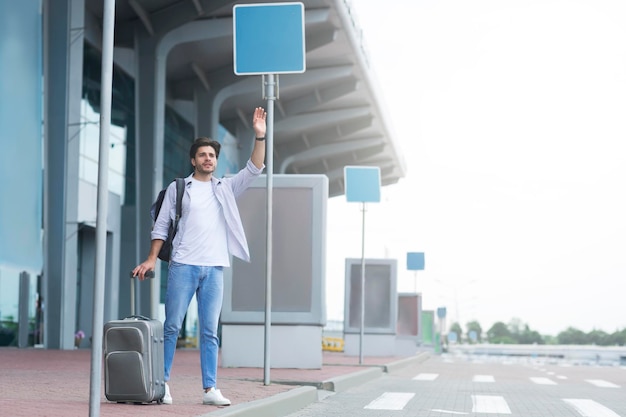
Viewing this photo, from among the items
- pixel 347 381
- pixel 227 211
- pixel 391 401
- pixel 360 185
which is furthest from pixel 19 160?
pixel 227 211

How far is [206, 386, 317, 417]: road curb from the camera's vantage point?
24.1ft

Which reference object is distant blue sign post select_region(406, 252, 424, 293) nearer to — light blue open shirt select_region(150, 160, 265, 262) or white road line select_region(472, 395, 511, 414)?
white road line select_region(472, 395, 511, 414)

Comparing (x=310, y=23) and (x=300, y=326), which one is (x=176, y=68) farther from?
(x=300, y=326)

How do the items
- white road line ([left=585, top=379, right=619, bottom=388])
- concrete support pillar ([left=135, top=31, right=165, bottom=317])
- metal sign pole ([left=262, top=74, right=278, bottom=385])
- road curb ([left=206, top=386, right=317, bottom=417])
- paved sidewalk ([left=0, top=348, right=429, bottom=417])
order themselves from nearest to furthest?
paved sidewalk ([left=0, top=348, right=429, bottom=417]), road curb ([left=206, top=386, right=317, bottom=417]), metal sign pole ([left=262, top=74, right=278, bottom=385]), white road line ([left=585, top=379, right=619, bottom=388]), concrete support pillar ([left=135, top=31, right=165, bottom=317])

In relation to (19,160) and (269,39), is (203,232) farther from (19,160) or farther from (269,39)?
(19,160)

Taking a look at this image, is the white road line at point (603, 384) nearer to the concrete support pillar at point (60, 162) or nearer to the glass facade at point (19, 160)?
the glass facade at point (19, 160)

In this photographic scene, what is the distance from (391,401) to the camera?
11.4 metres

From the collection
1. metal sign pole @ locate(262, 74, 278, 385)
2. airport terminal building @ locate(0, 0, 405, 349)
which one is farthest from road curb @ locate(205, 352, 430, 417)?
airport terminal building @ locate(0, 0, 405, 349)

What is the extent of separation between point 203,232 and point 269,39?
3824 mm

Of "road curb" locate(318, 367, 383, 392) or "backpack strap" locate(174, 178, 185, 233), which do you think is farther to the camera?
"road curb" locate(318, 367, 383, 392)

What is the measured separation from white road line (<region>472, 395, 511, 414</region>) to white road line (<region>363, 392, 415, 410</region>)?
750 mm

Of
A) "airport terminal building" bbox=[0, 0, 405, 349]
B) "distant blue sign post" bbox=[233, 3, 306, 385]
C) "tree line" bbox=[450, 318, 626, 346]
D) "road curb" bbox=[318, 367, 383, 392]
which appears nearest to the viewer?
"distant blue sign post" bbox=[233, 3, 306, 385]

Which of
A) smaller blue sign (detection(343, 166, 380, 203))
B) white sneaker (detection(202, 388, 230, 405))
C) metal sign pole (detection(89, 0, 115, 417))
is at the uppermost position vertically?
smaller blue sign (detection(343, 166, 380, 203))

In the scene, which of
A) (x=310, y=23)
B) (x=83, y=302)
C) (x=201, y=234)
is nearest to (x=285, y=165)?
(x=310, y=23)
